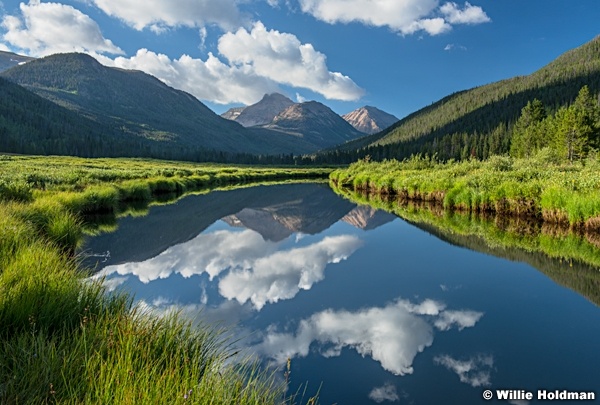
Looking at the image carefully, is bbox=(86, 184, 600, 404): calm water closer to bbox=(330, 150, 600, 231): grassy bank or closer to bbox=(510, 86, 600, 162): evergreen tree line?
bbox=(330, 150, 600, 231): grassy bank

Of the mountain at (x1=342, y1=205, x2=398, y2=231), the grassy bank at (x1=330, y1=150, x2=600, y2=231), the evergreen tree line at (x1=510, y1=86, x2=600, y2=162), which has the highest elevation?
the evergreen tree line at (x1=510, y1=86, x2=600, y2=162)

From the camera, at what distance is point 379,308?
33.0 feet

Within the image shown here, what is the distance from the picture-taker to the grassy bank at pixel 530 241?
12.5m

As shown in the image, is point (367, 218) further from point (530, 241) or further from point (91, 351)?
point (91, 351)

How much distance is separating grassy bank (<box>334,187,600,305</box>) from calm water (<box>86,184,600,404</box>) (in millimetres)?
642

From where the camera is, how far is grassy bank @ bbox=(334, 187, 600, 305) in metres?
12.5

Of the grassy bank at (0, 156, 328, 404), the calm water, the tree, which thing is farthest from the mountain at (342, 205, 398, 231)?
the tree

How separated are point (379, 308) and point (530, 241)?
10852mm

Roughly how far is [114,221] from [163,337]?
1978cm

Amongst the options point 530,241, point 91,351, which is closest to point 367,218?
point 530,241

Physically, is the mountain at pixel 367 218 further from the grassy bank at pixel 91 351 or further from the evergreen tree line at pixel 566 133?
the evergreen tree line at pixel 566 133

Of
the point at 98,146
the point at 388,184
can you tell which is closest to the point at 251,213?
the point at 388,184

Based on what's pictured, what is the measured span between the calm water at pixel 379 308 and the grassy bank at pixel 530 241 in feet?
2.11

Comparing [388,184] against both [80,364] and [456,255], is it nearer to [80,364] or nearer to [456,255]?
[456,255]
